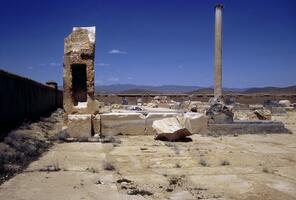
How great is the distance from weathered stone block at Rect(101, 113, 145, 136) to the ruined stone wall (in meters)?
2.86

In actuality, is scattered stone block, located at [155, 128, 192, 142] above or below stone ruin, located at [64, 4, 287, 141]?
below

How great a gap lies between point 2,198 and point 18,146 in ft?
12.3

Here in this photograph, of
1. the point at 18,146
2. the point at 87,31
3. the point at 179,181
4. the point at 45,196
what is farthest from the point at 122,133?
the point at 45,196

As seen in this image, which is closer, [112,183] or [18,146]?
[112,183]

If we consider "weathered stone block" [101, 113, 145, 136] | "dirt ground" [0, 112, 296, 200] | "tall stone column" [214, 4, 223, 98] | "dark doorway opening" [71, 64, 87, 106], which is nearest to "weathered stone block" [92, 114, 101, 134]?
"weathered stone block" [101, 113, 145, 136]

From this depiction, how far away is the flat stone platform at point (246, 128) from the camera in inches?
559

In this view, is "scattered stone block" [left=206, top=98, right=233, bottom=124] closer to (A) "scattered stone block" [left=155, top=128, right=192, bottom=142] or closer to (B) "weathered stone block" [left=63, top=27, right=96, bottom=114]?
(A) "scattered stone block" [left=155, top=128, right=192, bottom=142]

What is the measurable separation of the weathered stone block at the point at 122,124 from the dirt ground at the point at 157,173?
2.04 metres

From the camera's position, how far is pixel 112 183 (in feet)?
20.5

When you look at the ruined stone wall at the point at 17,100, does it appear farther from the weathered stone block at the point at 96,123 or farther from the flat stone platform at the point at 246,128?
the flat stone platform at the point at 246,128

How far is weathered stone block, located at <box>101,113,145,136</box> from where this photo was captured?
42.9 feet

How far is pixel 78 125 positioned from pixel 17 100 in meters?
2.45

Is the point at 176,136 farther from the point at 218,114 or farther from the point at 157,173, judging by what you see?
the point at 157,173

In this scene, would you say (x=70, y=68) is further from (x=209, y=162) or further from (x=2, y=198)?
(x=2, y=198)
